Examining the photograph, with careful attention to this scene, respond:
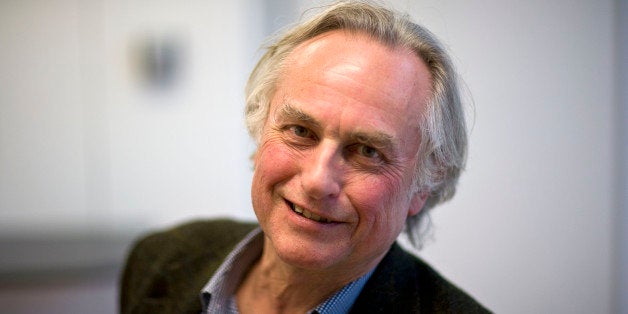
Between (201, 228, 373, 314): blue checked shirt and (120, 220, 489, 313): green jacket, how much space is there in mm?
24

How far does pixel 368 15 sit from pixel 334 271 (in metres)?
0.58

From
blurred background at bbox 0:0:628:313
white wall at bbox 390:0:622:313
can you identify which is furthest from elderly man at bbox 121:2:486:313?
blurred background at bbox 0:0:628:313

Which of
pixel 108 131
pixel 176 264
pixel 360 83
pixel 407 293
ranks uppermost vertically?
pixel 360 83

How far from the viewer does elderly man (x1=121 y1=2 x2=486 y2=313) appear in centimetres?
106

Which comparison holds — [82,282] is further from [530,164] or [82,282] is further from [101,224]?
[530,164]

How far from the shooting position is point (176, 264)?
1.58 m

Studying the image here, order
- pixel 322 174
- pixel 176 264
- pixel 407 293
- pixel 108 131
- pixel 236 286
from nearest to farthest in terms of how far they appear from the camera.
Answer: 1. pixel 322 174
2. pixel 407 293
3. pixel 236 286
4. pixel 176 264
5. pixel 108 131

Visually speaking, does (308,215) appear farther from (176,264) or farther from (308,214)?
(176,264)

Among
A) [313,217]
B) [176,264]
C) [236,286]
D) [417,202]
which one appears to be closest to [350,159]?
[313,217]

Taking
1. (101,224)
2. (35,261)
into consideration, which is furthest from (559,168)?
(35,261)

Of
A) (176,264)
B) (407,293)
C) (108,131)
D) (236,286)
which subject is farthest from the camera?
(108,131)

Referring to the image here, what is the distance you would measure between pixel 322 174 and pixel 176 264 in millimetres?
756

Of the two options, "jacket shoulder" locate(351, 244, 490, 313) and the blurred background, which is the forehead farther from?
the blurred background

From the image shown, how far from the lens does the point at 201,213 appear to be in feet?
9.08
